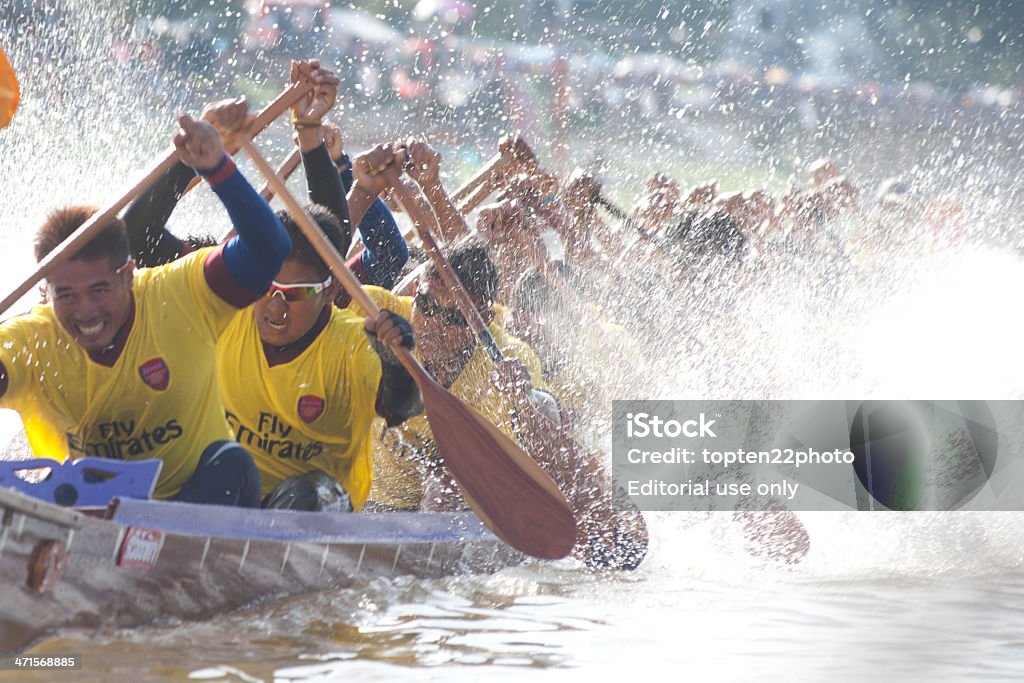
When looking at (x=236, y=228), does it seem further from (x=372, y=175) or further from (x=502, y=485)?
(x=372, y=175)

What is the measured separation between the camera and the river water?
3.14m

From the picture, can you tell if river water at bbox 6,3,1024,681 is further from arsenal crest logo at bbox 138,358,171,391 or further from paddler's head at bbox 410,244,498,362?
paddler's head at bbox 410,244,498,362

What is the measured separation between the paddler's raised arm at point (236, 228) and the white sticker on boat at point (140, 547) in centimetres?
67

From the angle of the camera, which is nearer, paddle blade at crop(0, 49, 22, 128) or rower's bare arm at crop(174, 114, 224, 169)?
rower's bare arm at crop(174, 114, 224, 169)

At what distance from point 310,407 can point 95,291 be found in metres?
0.78

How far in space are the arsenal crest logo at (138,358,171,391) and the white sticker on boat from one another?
0.45 metres

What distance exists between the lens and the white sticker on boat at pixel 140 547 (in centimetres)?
296

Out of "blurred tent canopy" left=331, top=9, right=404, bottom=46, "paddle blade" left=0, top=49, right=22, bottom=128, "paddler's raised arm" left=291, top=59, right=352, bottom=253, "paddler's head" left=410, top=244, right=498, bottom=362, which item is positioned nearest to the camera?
"paddle blade" left=0, top=49, right=22, bottom=128

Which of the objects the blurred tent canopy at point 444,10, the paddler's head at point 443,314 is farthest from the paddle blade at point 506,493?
the blurred tent canopy at point 444,10

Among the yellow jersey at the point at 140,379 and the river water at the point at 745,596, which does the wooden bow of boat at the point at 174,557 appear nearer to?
the river water at the point at 745,596

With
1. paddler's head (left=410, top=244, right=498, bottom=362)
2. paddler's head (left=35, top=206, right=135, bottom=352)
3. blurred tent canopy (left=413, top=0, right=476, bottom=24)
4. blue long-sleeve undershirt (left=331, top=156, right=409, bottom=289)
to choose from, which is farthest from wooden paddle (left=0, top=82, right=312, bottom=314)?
blurred tent canopy (left=413, top=0, right=476, bottom=24)

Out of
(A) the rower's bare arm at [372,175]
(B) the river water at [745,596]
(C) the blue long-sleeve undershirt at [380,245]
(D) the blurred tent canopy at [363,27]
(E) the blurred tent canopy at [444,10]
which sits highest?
(E) the blurred tent canopy at [444,10]

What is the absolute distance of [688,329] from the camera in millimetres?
6707

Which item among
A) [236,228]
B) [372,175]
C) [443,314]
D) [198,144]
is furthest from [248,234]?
[372,175]
